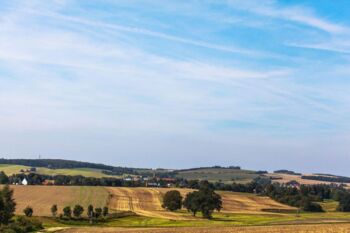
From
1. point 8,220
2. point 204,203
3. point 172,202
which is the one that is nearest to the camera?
point 8,220

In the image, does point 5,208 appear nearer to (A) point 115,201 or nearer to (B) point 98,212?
Result: (B) point 98,212

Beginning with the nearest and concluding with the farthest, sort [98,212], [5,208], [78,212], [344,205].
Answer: [5,208] < [78,212] < [98,212] < [344,205]

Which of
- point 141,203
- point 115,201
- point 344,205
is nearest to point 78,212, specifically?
point 115,201

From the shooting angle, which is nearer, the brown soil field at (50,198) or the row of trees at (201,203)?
the brown soil field at (50,198)

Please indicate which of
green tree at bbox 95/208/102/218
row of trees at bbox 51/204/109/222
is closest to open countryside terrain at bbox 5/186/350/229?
row of trees at bbox 51/204/109/222

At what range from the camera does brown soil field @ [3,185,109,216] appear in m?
129

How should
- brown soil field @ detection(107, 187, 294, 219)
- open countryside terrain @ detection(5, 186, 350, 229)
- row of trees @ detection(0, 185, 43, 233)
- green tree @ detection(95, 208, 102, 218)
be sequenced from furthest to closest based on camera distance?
brown soil field @ detection(107, 187, 294, 219) < open countryside terrain @ detection(5, 186, 350, 229) < green tree @ detection(95, 208, 102, 218) < row of trees @ detection(0, 185, 43, 233)

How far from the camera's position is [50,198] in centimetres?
14962

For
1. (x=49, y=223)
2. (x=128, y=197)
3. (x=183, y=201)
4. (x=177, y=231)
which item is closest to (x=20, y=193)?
(x=128, y=197)

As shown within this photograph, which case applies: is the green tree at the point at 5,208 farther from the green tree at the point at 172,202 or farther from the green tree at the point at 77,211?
the green tree at the point at 172,202

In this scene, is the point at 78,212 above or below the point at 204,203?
below

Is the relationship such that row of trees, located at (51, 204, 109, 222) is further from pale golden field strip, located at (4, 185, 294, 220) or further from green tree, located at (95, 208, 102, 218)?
pale golden field strip, located at (4, 185, 294, 220)

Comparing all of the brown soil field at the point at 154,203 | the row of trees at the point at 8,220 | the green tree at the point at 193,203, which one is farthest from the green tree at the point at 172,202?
the row of trees at the point at 8,220

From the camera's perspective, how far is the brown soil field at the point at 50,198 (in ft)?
422
